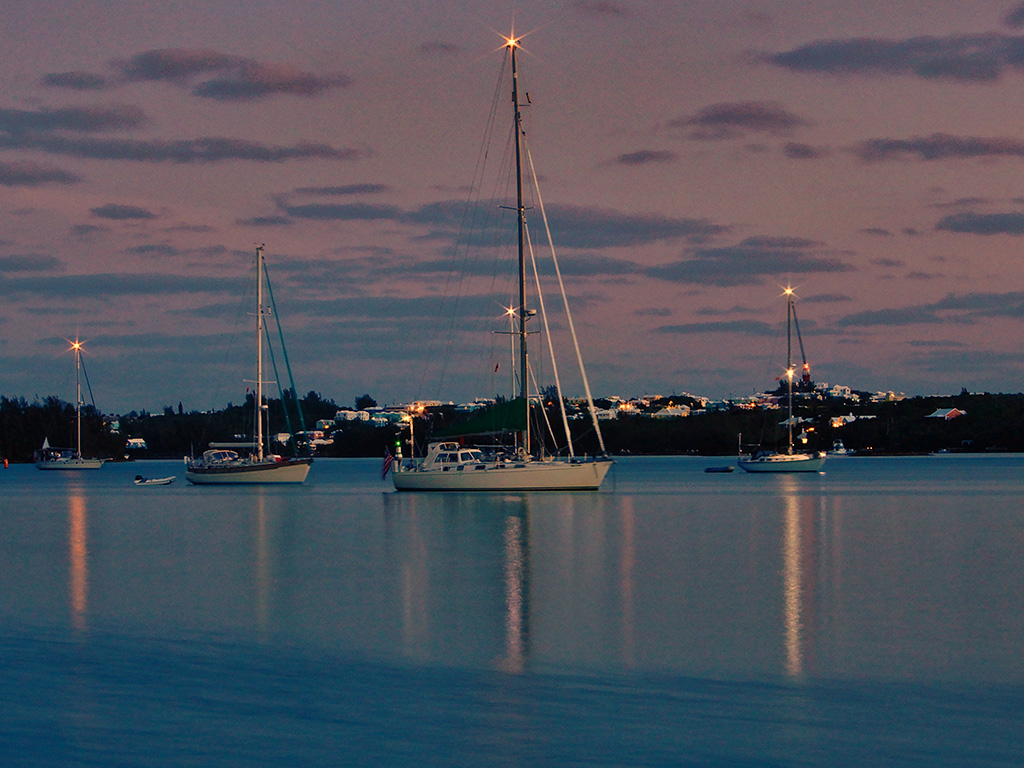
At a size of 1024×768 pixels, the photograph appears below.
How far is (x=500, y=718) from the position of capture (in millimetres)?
14906

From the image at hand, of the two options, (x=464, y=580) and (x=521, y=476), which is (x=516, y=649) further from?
Result: (x=521, y=476)

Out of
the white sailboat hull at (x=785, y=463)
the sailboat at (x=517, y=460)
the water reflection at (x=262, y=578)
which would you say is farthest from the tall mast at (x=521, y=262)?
the white sailboat hull at (x=785, y=463)

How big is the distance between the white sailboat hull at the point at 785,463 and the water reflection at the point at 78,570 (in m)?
69.5

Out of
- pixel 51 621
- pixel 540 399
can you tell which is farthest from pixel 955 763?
pixel 540 399

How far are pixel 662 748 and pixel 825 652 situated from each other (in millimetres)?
6736

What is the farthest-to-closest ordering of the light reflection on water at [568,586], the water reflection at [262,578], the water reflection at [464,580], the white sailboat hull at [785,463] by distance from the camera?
the white sailboat hull at [785,463] → the water reflection at [262,578] → the water reflection at [464,580] → the light reflection on water at [568,586]

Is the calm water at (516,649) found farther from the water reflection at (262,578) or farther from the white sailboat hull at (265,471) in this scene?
the white sailboat hull at (265,471)

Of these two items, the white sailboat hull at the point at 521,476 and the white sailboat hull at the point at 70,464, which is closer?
the white sailboat hull at the point at 521,476

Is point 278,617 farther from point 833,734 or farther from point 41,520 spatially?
point 41,520

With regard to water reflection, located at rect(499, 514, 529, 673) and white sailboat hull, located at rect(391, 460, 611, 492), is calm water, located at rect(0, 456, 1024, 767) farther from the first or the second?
white sailboat hull, located at rect(391, 460, 611, 492)

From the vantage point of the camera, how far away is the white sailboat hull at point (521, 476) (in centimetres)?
6081

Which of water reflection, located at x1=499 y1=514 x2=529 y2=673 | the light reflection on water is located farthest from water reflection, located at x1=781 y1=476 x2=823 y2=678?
water reflection, located at x1=499 y1=514 x2=529 y2=673

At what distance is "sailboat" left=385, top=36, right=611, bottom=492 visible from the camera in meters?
60.7

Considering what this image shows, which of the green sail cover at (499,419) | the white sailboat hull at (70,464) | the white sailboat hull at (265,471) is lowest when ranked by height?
the white sailboat hull at (70,464)
